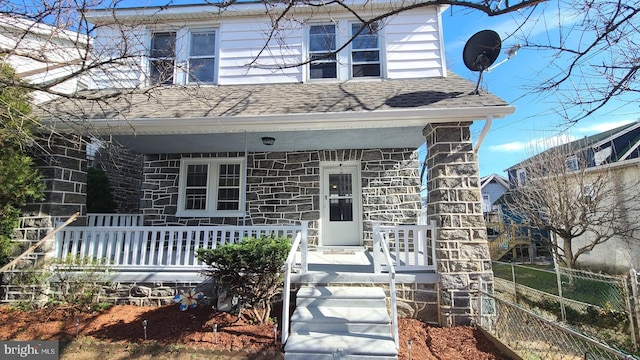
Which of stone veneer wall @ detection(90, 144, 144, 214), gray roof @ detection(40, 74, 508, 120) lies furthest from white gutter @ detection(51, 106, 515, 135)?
stone veneer wall @ detection(90, 144, 144, 214)

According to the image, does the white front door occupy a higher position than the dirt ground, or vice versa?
the white front door

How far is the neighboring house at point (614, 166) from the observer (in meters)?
9.75

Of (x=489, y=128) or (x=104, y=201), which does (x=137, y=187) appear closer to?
(x=104, y=201)

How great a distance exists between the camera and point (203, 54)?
697 centimetres

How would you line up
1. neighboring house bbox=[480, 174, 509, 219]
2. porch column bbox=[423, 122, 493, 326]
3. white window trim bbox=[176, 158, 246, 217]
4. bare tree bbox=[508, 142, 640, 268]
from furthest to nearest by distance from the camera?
neighboring house bbox=[480, 174, 509, 219] < bare tree bbox=[508, 142, 640, 268] < white window trim bbox=[176, 158, 246, 217] < porch column bbox=[423, 122, 493, 326]

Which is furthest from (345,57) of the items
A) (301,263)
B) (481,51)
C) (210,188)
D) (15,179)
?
(15,179)

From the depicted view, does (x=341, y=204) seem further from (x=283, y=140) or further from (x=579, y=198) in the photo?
(x=579, y=198)

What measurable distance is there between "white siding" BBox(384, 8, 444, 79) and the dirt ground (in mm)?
4922

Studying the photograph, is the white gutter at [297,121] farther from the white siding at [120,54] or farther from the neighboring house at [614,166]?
the neighboring house at [614,166]

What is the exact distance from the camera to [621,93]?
131 inches

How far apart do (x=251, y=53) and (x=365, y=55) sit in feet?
8.29

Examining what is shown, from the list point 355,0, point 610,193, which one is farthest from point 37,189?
point 610,193

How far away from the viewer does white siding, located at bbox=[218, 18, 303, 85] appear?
6723mm

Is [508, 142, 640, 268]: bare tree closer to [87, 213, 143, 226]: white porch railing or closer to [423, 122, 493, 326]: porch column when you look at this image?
[423, 122, 493, 326]: porch column
